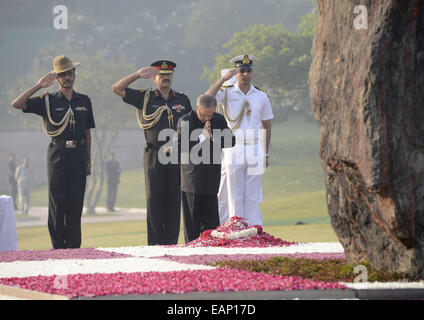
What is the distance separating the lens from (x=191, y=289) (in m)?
5.84

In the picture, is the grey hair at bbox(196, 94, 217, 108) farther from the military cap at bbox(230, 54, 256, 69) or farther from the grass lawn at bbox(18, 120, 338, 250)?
the grass lawn at bbox(18, 120, 338, 250)

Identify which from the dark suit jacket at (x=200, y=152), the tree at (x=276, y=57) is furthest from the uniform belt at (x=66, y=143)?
the tree at (x=276, y=57)

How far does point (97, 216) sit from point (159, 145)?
21.1 m

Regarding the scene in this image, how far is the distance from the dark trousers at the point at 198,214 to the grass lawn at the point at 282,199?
4440mm

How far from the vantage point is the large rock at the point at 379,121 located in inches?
233

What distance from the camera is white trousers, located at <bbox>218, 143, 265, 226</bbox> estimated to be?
10422 mm

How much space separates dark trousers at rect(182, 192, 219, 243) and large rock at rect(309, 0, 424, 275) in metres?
3.06

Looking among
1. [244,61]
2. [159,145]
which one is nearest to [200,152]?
[159,145]

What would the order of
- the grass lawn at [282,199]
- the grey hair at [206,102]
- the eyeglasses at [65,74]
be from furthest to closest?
the grass lawn at [282,199] → the eyeglasses at [65,74] → the grey hair at [206,102]

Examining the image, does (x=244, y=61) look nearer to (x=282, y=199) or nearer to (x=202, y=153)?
(x=202, y=153)

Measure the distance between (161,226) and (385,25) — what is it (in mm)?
4703

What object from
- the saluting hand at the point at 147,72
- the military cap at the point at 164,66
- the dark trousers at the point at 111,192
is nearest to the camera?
the saluting hand at the point at 147,72

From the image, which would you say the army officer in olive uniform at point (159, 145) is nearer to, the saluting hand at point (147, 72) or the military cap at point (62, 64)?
the saluting hand at point (147, 72)

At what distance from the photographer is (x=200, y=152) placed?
9.14 meters
